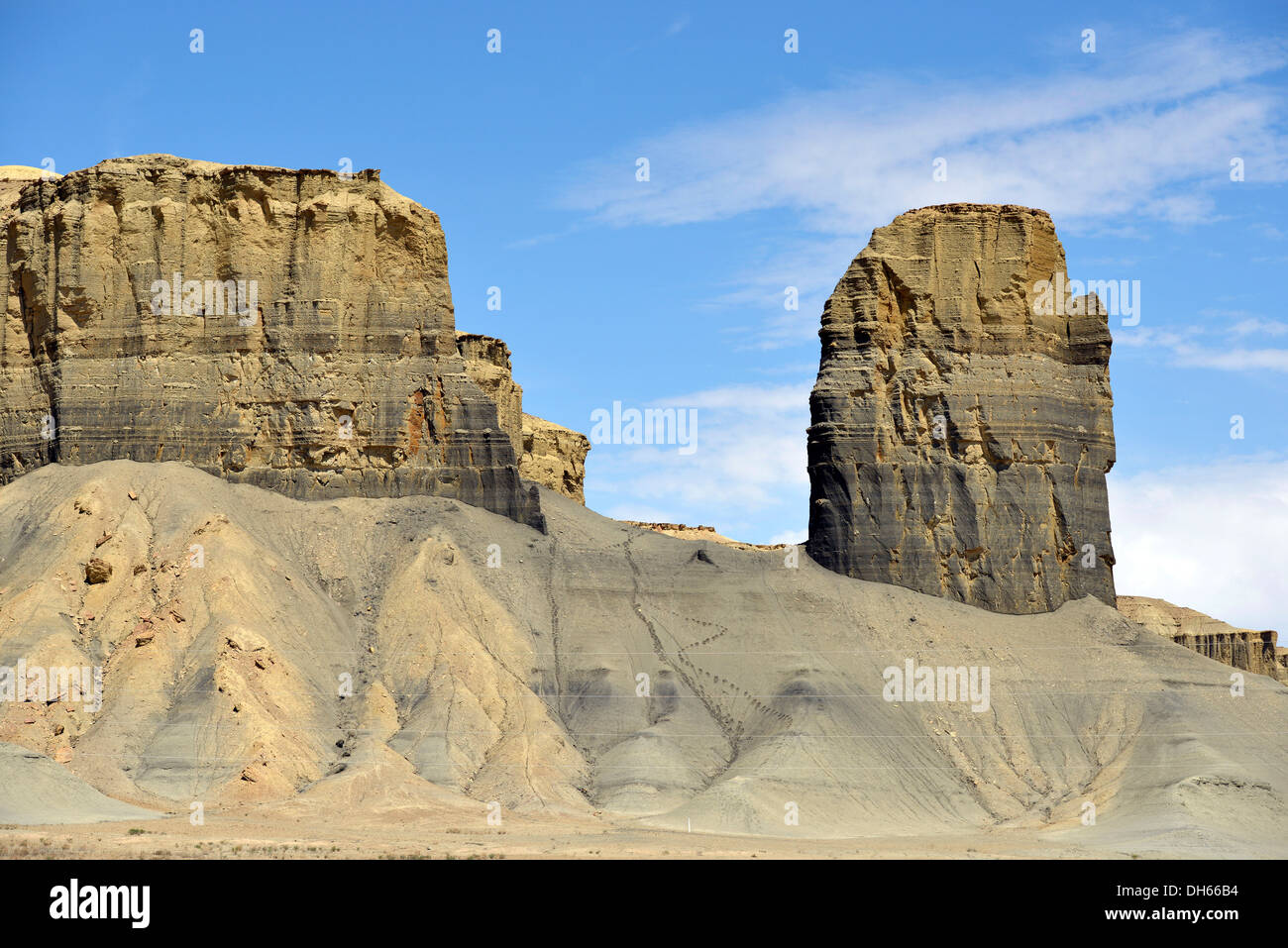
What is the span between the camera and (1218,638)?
4998 inches

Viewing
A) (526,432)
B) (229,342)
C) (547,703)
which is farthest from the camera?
(526,432)

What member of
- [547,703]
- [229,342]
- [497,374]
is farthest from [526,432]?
[547,703]

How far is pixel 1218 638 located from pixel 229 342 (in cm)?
6956

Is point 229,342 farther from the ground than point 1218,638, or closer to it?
farther from the ground

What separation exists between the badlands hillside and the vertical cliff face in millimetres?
155

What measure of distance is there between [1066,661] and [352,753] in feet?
98.7

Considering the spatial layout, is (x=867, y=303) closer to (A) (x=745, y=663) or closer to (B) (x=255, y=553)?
(A) (x=745, y=663)

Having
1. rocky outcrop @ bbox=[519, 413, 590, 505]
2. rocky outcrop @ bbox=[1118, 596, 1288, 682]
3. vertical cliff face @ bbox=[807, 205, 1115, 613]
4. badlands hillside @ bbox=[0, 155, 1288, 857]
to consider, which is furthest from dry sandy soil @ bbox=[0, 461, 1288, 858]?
rocky outcrop @ bbox=[1118, 596, 1288, 682]

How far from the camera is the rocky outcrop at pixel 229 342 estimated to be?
8306 cm

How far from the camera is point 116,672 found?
2805 inches

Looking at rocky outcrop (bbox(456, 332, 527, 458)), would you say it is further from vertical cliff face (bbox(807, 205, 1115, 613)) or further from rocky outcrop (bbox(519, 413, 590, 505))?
vertical cliff face (bbox(807, 205, 1115, 613))

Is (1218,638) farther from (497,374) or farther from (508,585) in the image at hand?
(508,585)

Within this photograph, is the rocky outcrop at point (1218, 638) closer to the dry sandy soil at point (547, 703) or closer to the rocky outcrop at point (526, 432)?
the rocky outcrop at point (526, 432)
